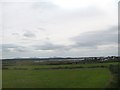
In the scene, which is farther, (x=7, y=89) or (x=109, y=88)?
(x=7, y=89)

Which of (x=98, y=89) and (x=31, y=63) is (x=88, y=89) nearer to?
(x=98, y=89)

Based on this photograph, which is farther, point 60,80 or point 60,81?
point 60,80

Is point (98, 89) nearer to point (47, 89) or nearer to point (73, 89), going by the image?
point (73, 89)

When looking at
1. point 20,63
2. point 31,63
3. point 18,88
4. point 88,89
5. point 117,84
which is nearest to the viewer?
point 117,84

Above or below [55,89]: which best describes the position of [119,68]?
above

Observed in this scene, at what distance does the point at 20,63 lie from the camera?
64.9 meters

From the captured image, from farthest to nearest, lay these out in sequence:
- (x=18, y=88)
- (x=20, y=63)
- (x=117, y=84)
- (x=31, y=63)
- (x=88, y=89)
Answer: (x=31, y=63)
(x=20, y=63)
(x=18, y=88)
(x=88, y=89)
(x=117, y=84)

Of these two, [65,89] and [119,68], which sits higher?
[119,68]

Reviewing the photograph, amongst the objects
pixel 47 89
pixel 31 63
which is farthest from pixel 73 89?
pixel 31 63

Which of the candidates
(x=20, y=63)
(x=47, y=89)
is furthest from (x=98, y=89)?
(x=20, y=63)

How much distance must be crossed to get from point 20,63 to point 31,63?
8.56 metres

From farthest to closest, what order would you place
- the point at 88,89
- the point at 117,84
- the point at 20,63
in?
1. the point at 20,63
2. the point at 88,89
3. the point at 117,84

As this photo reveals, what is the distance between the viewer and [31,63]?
73.3m

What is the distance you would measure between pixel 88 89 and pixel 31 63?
49641 mm
